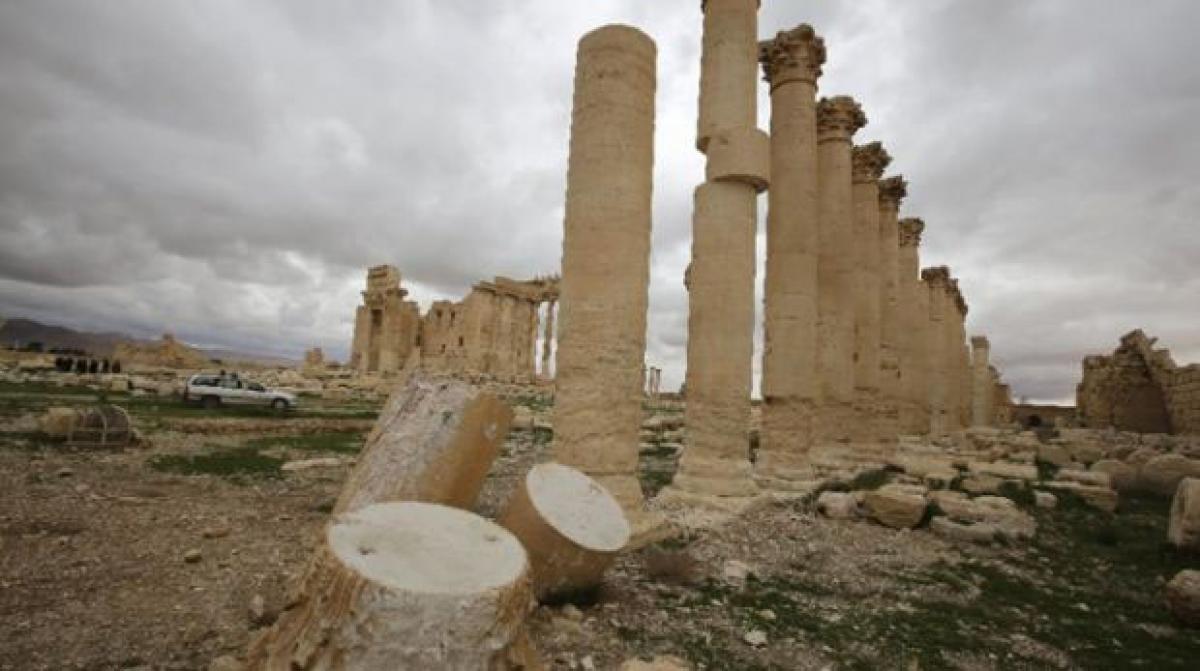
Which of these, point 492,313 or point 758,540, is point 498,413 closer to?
point 758,540

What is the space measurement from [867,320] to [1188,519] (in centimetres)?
918

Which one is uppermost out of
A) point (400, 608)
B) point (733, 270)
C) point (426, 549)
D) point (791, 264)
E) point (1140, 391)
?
point (791, 264)

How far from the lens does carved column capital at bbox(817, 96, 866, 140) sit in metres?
15.6

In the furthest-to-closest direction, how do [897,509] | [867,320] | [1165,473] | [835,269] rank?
[867,320], [835,269], [1165,473], [897,509]

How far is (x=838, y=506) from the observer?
9688 millimetres

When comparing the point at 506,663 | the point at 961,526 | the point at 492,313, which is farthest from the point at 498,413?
the point at 492,313

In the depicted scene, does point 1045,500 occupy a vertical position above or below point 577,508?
below

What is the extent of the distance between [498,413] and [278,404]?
62.8 feet

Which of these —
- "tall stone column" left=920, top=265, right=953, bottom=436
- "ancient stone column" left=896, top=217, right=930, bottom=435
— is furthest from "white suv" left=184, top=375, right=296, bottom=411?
"tall stone column" left=920, top=265, right=953, bottom=436

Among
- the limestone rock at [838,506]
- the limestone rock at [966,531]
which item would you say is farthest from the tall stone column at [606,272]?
the limestone rock at [966,531]

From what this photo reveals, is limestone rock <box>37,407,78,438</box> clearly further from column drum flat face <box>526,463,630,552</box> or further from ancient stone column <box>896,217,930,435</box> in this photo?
ancient stone column <box>896,217,930,435</box>

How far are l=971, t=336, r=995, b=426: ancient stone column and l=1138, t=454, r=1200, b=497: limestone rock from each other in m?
25.2

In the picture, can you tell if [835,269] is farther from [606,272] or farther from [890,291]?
[606,272]

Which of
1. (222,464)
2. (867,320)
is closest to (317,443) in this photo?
(222,464)
